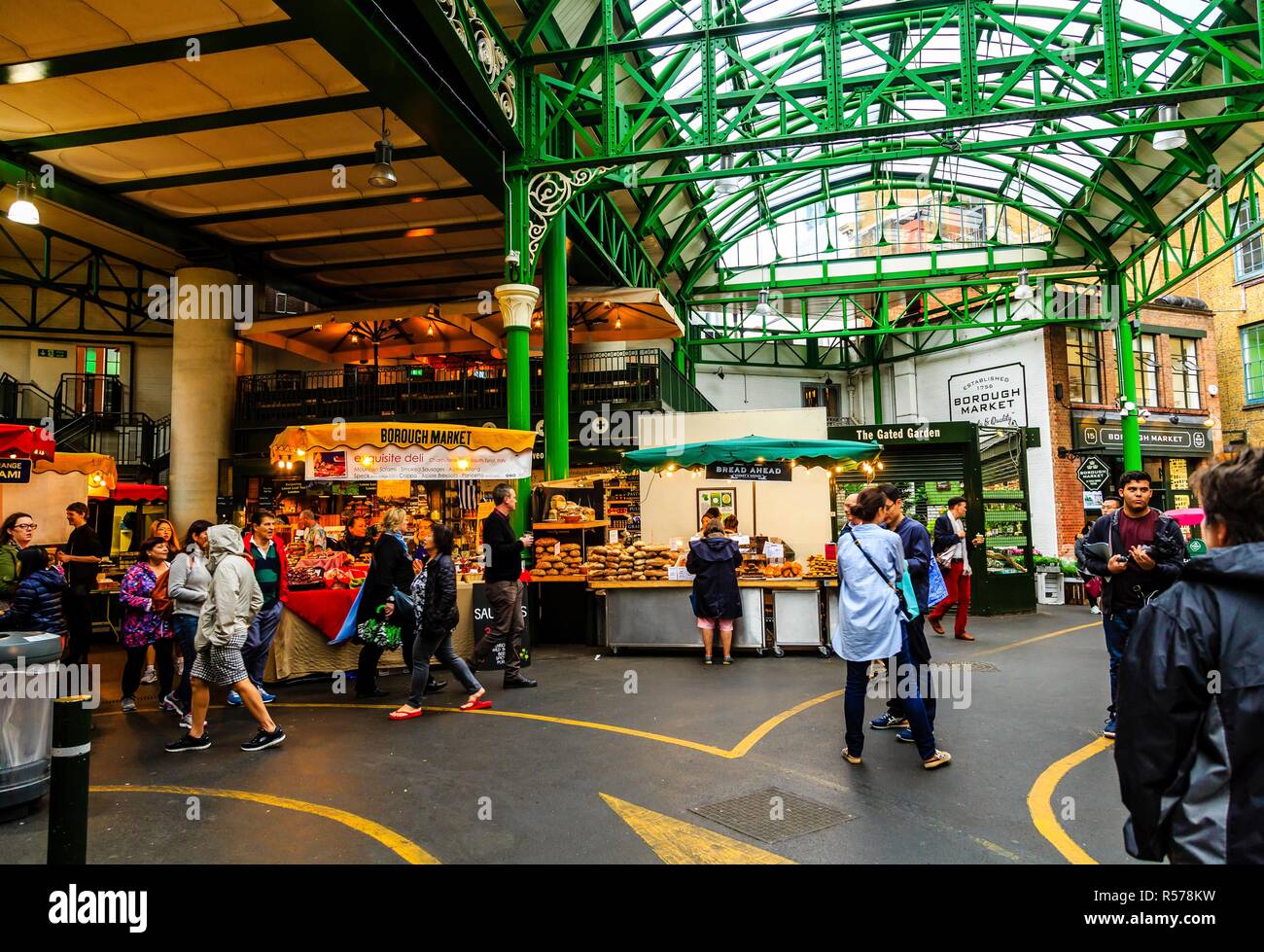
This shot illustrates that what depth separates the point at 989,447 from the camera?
1666 centimetres

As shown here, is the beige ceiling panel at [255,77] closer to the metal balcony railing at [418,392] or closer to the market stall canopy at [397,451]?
the market stall canopy at [397,451]

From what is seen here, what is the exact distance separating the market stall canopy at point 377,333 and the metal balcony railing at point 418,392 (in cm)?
55

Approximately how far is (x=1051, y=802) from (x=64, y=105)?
14667 millimetres

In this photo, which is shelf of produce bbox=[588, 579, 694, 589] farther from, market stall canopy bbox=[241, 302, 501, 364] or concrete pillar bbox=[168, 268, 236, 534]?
concrete pillar bbox=[168, 268, 236, 534]

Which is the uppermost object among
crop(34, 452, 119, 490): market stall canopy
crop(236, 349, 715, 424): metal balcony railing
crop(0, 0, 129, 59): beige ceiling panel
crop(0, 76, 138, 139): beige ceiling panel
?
crop(0, 76, 138, 139): beige ceiling panel

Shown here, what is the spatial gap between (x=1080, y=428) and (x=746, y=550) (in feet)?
53.3

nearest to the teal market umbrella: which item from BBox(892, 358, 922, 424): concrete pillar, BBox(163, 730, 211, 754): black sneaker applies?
BBox(163, 730, 211, 754): black sneaker

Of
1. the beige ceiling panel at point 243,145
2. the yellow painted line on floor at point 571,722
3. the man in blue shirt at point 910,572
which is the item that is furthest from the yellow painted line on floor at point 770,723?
the beige ceiling panel at point 243,145

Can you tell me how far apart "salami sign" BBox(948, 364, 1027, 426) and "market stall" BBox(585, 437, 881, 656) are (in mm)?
14769

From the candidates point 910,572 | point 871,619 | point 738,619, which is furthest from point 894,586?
point 738,619

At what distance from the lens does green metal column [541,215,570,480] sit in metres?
12.3

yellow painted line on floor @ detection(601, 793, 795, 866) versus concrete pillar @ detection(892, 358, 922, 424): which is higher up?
concrete pillar @ detection(892, 358, 922, 424)

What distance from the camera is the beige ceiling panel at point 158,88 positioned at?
394 inches

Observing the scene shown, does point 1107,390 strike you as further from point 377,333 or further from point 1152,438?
point 377,333
